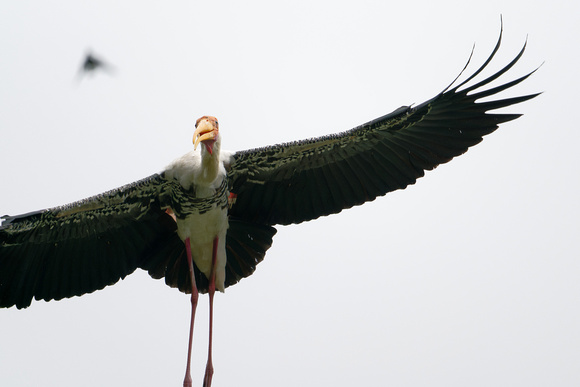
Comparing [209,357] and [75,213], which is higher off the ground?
[75,213]

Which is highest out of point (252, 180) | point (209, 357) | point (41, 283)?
point (252, 180)

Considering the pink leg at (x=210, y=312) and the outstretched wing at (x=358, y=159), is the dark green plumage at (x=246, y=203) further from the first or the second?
the pink leg at (x=210, y=312)

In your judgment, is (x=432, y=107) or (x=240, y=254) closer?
(x=432, y=107)

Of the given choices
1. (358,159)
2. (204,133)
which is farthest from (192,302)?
(358,159)

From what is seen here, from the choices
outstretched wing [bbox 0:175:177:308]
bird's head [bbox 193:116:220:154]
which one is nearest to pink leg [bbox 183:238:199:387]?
outstretched wing [bbox 0:175:177:308]

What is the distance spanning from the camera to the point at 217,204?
1031 centimetres

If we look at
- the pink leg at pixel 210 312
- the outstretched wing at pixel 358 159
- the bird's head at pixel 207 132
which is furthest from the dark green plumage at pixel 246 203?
the bird's head at pixel 207 132

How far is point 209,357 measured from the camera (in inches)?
409

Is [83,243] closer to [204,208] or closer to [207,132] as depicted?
[204,208]

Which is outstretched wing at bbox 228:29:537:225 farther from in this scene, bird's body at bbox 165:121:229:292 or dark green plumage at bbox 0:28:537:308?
bird's body at bbox 165:121:229:292

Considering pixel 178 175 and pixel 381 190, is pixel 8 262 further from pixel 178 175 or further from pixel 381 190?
pixel 381 190

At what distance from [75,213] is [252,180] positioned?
6.63ft

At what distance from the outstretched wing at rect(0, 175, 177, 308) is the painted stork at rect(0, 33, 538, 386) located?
0.04ft

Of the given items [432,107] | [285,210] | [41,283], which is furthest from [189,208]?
[432,107]
